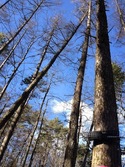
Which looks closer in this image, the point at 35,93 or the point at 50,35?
the point at 50,35

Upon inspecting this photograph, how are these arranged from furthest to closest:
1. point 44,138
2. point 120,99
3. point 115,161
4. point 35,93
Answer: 1. point 44,138
2. point 35,93
3. point 120,99
4. point 115,161

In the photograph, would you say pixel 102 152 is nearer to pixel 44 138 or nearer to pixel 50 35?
pixel 50 35

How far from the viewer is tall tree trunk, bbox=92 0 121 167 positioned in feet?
7.87

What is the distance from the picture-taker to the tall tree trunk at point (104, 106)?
240 cm

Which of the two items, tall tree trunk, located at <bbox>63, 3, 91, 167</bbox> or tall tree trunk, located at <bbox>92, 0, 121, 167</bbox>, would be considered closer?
tall tree trunk, located at <bbox>92, 0, 121, 167</bbox>

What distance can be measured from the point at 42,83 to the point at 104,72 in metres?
19.7

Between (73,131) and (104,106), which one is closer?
(104,106)

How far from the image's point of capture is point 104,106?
281cm

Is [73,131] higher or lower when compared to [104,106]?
higher

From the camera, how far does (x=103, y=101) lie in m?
2.87

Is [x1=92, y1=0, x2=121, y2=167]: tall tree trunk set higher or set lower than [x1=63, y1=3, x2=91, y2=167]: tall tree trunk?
lower

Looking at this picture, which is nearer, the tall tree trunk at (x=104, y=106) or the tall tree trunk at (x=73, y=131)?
the tall tree trunk at (x=104, y=106)

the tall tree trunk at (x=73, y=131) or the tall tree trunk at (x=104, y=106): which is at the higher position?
the tall tree trunk at (x=73, y=131)

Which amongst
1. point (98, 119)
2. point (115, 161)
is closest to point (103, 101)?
point (98, 119)
